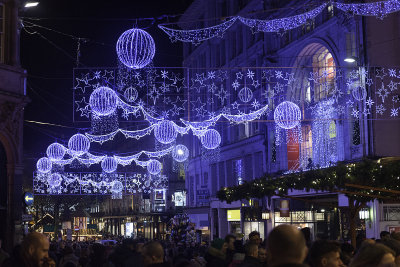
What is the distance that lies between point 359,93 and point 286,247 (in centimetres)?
2740

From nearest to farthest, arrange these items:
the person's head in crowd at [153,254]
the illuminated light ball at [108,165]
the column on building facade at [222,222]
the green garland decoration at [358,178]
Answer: the person's head in crowd at [153,254] < the green garland decoration at [358,178] < the illuminated light ball at [108,165] < the column on building facade at [222,222]

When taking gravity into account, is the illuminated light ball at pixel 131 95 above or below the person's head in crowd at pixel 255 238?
above

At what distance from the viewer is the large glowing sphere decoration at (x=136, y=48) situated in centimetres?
1902

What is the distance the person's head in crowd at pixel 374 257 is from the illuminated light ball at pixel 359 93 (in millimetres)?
24896

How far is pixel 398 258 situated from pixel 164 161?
68863mm

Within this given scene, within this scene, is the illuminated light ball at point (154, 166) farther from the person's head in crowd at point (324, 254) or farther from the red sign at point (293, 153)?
the person's head in crowd at point (324, 254)

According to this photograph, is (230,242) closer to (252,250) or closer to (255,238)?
(255,238)

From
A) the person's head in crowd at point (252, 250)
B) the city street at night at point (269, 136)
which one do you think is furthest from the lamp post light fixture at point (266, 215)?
the person's head in crowd at point (252, 250)

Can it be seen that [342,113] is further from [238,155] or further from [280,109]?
[238,155]

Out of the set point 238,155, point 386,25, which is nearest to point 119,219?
point 238,155

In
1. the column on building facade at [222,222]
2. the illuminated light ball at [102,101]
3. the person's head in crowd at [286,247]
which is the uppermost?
the illuminated light ball at [102,101]

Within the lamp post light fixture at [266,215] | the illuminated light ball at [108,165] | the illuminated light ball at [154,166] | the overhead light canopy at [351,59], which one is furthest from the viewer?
the illuminated light ball at [154,166]

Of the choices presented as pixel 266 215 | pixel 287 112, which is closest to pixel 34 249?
pixel 287 112

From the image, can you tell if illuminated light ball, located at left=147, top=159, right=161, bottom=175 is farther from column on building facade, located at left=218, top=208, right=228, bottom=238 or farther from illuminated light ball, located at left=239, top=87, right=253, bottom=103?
illuminated light ball, located at left=239, top=87, right=253, bottom=103
